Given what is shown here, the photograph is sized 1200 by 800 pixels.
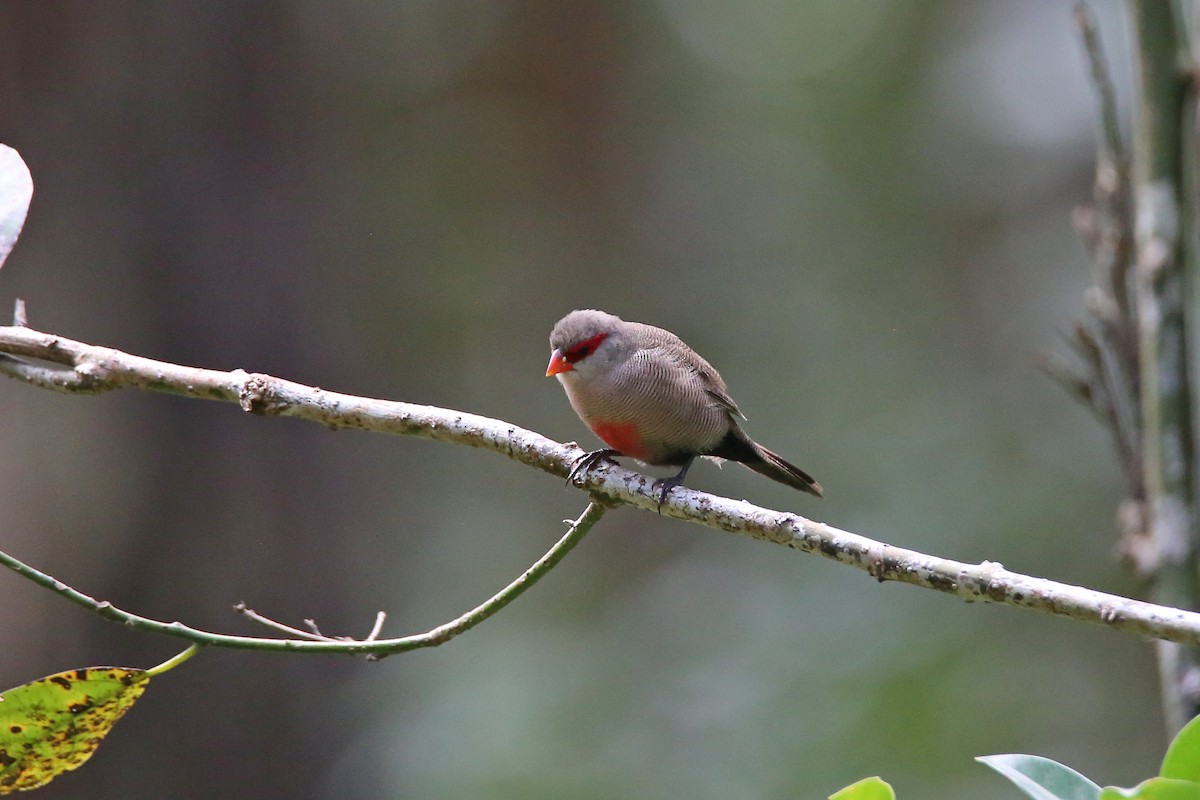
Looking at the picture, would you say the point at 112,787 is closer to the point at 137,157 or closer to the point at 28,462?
the point at 28,462

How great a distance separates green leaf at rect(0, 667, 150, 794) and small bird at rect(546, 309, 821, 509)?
1470mm

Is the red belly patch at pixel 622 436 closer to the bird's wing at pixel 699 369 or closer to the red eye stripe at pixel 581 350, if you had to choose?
the red eye stripe at pixel 581 350

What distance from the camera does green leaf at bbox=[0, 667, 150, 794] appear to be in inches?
69.1

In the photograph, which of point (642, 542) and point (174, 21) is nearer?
point (174, 21)

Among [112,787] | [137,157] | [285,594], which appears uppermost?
[137,157]

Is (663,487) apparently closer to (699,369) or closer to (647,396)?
(647,396)

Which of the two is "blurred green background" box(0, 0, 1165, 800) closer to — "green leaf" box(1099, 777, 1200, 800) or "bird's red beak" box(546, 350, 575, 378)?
"bird's red beak" box(546, 350, 575, 378)

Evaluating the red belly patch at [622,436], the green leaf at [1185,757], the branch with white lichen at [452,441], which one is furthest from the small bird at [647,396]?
the green leaf at [1185,757]

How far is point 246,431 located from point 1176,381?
3948mm

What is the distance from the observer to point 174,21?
5.53 m

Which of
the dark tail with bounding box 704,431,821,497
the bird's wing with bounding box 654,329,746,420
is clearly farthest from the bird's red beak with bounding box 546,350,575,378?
the dark tail with bounding box 704,431,821,497

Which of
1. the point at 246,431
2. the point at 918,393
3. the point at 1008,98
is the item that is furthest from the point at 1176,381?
the point at 1008,98

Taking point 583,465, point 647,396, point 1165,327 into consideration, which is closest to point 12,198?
point 583,465

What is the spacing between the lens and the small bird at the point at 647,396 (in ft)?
10.4
